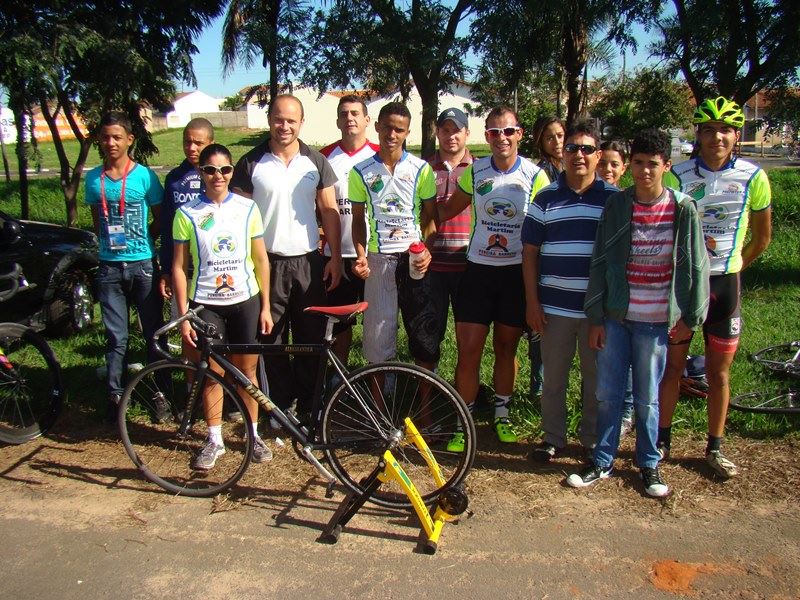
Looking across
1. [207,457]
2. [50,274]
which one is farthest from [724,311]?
[50,274]

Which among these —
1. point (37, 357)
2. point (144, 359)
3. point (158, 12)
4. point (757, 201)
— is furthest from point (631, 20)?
point (37, 357)

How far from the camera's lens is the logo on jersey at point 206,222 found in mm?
4133

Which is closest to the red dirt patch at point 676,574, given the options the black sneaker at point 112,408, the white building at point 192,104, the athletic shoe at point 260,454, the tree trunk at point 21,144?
the athletic shoe at point 260,454

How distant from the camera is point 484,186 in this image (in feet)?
14.0

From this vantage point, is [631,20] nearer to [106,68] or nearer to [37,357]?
[106,68]

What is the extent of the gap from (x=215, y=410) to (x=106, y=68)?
7.52m

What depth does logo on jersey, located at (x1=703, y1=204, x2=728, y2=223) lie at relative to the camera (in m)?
3.96

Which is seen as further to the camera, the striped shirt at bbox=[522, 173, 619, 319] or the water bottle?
the water bottle

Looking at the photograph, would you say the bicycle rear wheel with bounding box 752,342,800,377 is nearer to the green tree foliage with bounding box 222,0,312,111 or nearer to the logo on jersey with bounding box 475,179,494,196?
the logo on jersey with bounding box 475,179,494,196

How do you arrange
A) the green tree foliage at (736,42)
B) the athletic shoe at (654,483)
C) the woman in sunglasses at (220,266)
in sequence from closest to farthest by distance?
the athletic shoe at (654,483) < the woman in sunglasses at (220,266) < the green tree foliage at (736,42)

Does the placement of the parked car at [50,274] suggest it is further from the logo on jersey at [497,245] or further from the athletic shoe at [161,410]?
the logo on jersey at [497,245]

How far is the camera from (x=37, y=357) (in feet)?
17.2

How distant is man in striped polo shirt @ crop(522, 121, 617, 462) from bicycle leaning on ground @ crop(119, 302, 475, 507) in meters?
0.73

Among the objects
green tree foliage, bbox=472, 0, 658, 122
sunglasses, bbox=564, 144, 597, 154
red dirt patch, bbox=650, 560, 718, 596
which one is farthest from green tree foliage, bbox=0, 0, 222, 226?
red dirt patch, bbox=650, 560, 718, 596
